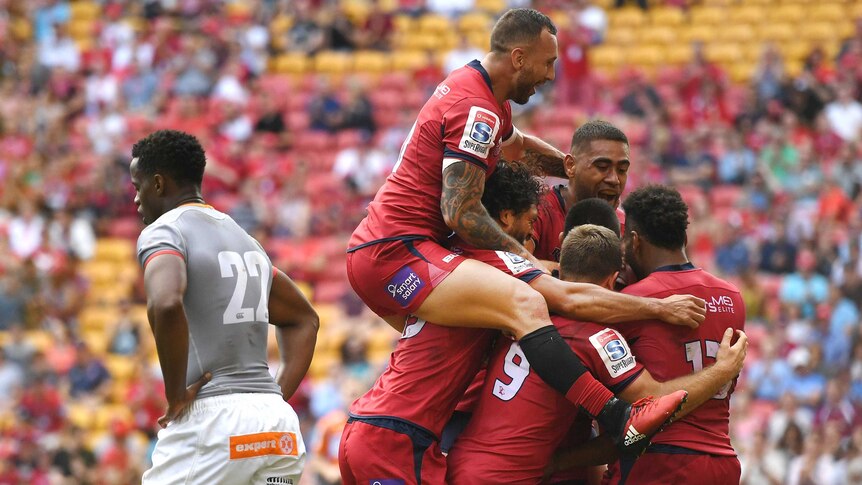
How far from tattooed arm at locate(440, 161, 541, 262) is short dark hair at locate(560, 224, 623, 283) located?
14.7 inches

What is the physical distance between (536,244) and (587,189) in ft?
1.31

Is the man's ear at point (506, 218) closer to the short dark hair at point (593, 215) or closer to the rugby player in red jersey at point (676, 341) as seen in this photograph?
the short dark hair at point (593, 215)

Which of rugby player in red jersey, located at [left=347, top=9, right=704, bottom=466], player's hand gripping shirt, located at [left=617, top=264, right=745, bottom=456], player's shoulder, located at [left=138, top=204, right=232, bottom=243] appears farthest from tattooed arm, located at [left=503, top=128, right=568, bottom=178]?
player's shoulder, located at [left=138, top=204, right=232, bottom=243]

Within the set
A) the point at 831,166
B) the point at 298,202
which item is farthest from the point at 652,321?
the point at 298,202

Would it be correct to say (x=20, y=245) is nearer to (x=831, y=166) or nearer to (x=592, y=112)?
(x=592, y=112)

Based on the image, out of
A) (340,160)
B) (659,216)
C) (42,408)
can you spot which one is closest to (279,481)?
(659,216)

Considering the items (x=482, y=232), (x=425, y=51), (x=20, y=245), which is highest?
(x=425, y=51)

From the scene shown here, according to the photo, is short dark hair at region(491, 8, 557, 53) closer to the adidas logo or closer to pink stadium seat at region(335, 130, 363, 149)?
the adidas logo

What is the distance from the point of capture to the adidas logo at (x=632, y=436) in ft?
18.3

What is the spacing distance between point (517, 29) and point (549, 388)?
1747 millimetres

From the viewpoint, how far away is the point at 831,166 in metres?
16.3

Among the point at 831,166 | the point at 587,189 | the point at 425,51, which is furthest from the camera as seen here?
the point at 425,51

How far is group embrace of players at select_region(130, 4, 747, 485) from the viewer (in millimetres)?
5816

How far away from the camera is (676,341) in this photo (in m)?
5.96
